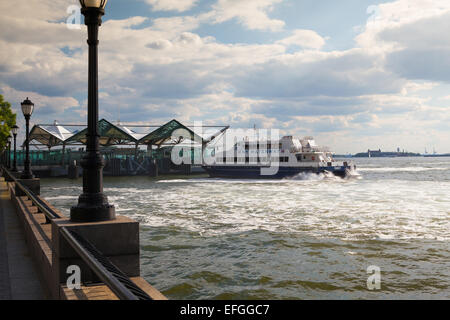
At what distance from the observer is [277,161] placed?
182ft

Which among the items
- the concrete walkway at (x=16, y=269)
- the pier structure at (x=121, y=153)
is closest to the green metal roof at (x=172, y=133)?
the pier structure at (x=121, y=153)

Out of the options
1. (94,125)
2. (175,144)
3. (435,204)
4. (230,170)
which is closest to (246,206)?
(435,204)

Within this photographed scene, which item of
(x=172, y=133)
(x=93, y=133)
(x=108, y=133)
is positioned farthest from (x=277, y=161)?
(x=93, y=133)

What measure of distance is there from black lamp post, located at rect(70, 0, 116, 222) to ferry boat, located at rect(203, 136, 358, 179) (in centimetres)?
4700

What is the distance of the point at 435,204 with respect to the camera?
25203 mm

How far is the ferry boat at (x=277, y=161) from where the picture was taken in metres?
52.2

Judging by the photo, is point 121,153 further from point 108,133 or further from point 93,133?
point 93,133

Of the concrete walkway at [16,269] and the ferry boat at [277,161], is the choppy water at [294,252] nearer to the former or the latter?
the concrete walkway at [16,269]

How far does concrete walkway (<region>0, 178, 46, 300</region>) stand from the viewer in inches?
243

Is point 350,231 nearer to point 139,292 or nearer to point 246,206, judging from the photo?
point 246,206

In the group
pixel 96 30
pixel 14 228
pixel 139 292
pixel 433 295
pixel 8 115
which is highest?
pixel 8 115

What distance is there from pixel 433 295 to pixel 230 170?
49377 mm

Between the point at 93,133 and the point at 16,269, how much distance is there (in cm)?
344

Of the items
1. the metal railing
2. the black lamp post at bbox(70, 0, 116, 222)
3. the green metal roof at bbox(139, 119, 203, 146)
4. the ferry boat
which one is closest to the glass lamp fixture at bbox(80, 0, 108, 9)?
the black lamp post at bbox(70, 0, 116, 222)
